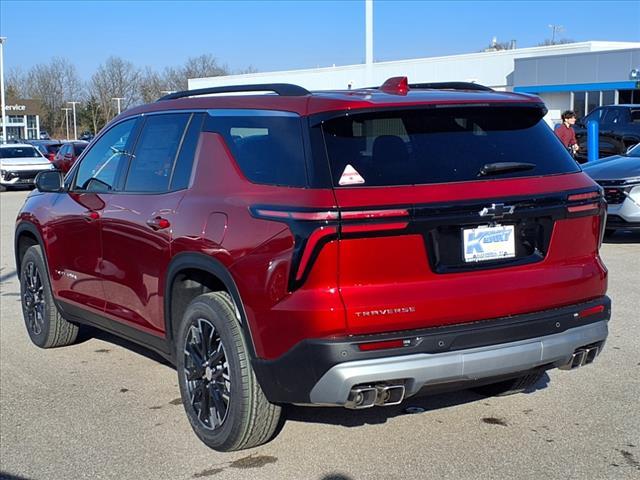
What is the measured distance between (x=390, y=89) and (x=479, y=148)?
2.14 ft

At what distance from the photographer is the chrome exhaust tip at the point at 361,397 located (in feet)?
12.7

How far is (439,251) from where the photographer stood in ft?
13.1

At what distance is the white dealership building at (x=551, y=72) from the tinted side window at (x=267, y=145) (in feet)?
91.7

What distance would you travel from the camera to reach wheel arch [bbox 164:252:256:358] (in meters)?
4.25

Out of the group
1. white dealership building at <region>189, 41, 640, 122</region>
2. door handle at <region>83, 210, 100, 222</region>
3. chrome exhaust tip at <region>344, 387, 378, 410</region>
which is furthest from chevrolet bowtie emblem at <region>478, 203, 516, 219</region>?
white dealership building at <region>189, 41, 640, 122</region>

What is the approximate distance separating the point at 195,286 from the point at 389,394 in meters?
1.44

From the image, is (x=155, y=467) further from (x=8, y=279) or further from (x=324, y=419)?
(x=8, y=279)

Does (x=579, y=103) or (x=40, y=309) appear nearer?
(x=40, y=309)

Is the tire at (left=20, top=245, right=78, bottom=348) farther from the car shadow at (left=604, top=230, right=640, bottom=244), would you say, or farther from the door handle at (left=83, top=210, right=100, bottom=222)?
the car shadow at (left=604, top=230, right=640, bottom=244)

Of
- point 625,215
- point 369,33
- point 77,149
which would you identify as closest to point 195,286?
point 625,215

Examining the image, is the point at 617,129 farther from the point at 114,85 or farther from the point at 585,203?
the point at 114,85

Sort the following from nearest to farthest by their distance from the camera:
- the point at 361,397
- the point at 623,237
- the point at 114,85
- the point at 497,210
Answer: the point at 361,397 → the point at 497,210 → the point at 623,237 → the point at 114,85

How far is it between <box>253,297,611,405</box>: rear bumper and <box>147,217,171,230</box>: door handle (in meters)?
1.10

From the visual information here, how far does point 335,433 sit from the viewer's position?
15.9 ft
